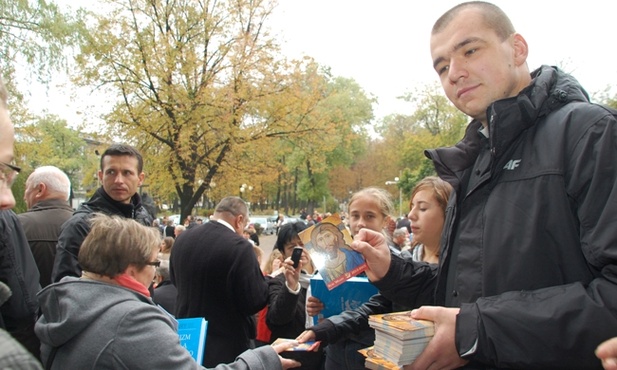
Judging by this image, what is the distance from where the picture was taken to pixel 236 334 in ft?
13.6

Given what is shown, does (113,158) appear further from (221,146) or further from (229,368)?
(221,146)

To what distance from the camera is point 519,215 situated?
63.9 inches

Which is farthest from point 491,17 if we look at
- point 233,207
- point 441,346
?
point 233,207

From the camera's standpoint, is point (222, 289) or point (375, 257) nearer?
point (375, 257)

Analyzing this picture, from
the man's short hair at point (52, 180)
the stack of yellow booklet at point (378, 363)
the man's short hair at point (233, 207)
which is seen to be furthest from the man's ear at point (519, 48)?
the man's short hair at point (52, 180)

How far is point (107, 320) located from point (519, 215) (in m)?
1.87

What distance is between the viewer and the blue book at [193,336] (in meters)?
3.05

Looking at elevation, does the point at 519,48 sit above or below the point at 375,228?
above

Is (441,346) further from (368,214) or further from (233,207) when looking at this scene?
(233,207)

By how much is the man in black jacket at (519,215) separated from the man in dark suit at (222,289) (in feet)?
7.77

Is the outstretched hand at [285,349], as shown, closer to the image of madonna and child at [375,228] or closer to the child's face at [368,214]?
the image of madonna and child at [375,228]

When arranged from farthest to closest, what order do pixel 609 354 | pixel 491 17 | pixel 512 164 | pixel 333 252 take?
pixel 333 252
pixel 491 17
pixel 512 164
pixel 609 354

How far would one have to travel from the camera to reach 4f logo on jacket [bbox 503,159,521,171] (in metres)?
1.73

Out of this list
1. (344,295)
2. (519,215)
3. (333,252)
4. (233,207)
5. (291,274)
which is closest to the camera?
(519,215)
